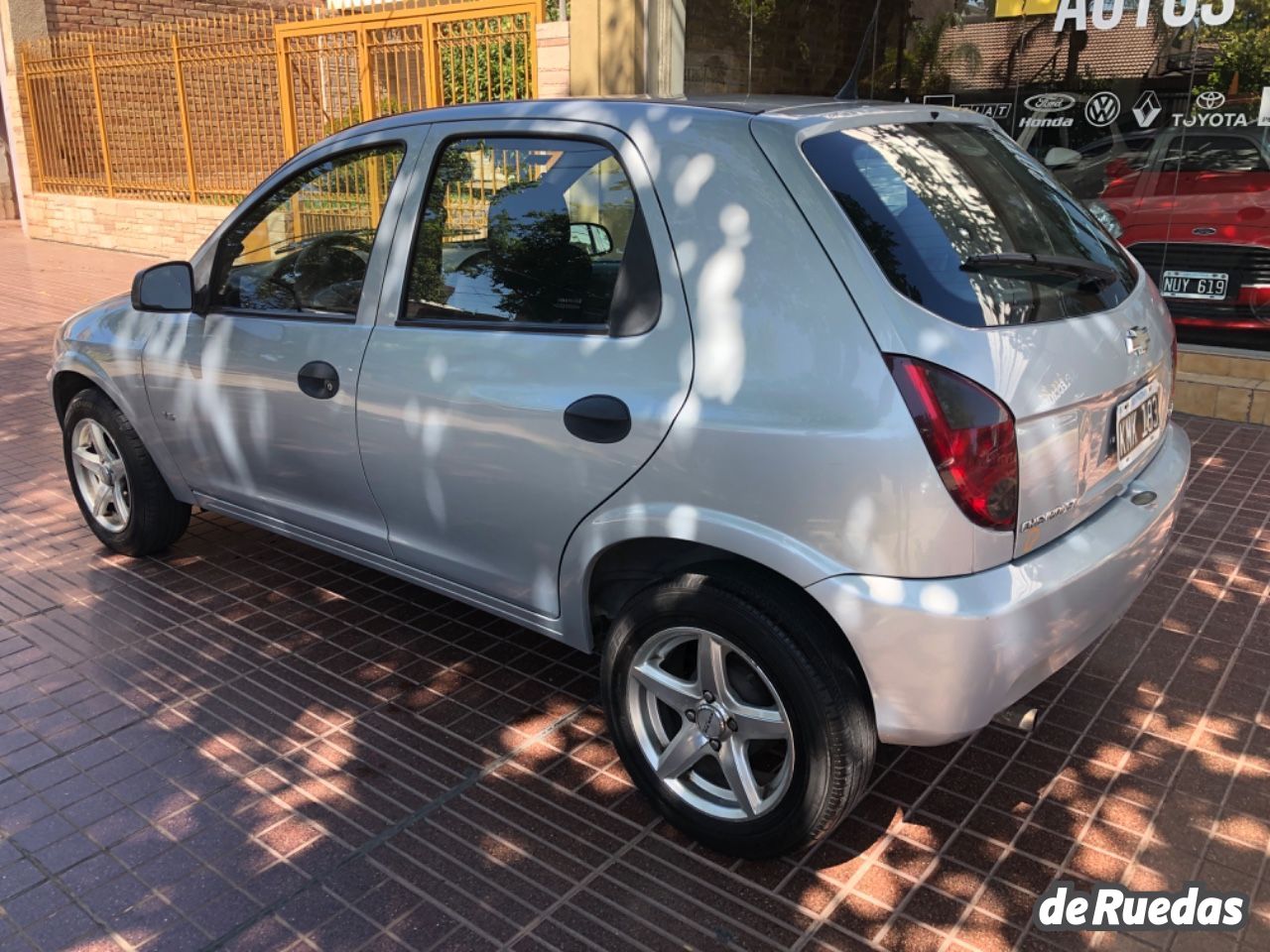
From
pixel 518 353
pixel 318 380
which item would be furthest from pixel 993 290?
pixel 318 380

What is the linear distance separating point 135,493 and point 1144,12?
6.84 meters

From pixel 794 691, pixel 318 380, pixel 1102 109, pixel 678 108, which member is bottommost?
pixel 794 691

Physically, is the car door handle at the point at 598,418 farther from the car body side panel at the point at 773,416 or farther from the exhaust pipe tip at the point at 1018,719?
the exhaust pipe tip at the point at 1018,719

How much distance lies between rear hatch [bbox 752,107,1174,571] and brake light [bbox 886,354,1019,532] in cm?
3

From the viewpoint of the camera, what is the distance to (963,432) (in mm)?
2293

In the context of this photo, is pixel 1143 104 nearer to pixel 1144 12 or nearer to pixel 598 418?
pixel 1144 12

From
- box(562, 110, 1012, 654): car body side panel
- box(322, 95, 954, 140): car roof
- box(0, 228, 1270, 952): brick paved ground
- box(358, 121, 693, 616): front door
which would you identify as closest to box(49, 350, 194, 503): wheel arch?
box(0, 228, 1270, 952): brick paved ground

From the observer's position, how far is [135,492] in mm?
4465

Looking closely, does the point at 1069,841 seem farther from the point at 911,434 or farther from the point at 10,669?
the point at 10,669

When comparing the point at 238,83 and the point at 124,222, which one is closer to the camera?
the point at 238,83

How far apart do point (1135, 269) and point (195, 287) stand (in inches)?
127

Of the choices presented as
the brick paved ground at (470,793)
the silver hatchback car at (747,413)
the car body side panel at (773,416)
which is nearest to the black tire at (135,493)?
the brick paved ground at (470,793)

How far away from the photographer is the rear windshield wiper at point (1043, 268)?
2555 mm

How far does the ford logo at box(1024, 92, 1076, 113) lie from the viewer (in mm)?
7474
